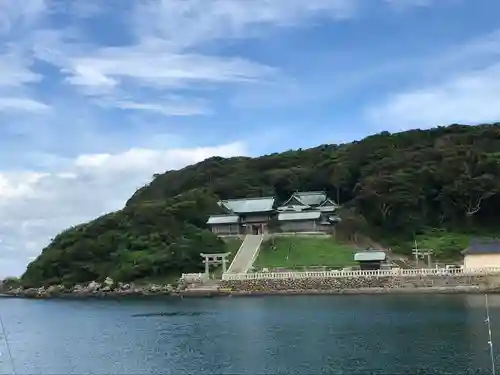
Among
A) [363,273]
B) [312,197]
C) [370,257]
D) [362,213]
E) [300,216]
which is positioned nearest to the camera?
[363,273]

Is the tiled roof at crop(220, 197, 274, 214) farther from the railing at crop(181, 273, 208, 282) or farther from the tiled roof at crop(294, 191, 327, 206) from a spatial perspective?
the railing at crop(181, 273, 208, 282)

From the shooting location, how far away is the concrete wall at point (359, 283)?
158 feet

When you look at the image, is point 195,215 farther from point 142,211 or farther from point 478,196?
point 478,196

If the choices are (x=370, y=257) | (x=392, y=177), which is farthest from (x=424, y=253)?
(x=392, y=177)

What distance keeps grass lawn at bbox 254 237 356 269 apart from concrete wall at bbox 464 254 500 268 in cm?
960

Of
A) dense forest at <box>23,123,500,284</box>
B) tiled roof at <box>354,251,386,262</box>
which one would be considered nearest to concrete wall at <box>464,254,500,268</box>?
tiled roof at <box>354,251,386,262</box>

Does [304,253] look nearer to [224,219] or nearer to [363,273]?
[363,273]

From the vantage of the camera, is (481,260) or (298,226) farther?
(298,226)

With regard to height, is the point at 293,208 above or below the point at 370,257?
above

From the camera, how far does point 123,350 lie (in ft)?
94.6

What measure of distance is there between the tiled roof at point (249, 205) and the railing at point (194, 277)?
14364 mm

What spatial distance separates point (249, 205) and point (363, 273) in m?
22.2

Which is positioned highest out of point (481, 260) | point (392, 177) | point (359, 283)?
point (392, 177)

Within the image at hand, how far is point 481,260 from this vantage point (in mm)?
49875
